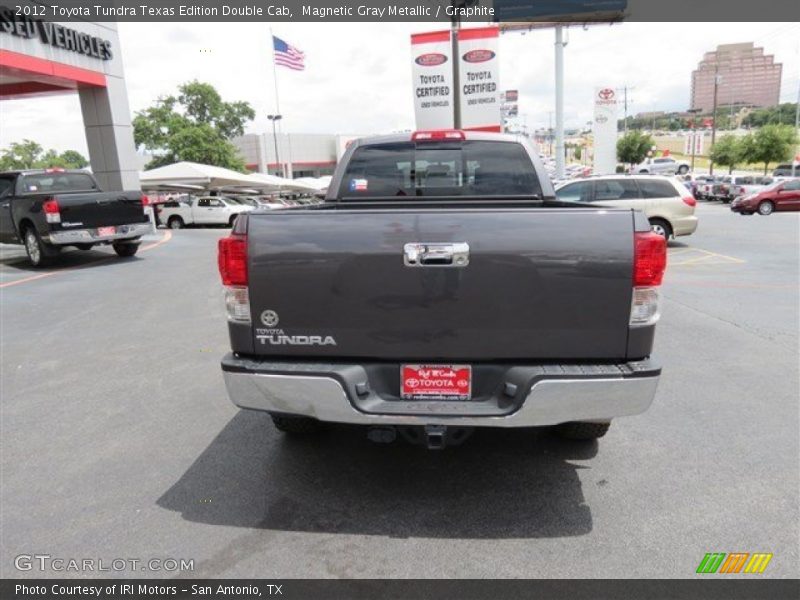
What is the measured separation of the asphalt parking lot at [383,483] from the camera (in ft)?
9.46

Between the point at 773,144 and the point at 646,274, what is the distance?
6311 centimetres

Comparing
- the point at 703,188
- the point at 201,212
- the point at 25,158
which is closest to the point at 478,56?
the point at 201,212

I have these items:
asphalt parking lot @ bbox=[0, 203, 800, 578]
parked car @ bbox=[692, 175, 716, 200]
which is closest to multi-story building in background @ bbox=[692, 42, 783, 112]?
parked car @ bbox=[692, 175, 716, 200]

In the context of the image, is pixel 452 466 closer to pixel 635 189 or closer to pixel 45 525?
pixel 45 525

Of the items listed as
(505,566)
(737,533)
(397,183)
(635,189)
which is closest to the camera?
(505,566)

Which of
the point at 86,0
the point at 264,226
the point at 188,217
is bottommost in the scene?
the point at 188,217

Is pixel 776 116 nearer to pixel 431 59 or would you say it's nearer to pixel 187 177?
pixel 187 177

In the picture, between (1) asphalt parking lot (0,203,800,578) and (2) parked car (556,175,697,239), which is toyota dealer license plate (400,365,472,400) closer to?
(1) asphalt parking lot (0,203,800,578)

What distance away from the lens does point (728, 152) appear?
63531mm

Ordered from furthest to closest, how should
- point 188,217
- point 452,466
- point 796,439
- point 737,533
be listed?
point 188,217, point 796,439, point 452,466, point 737,533

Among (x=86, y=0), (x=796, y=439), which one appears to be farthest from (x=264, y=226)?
(x=86, y=0)

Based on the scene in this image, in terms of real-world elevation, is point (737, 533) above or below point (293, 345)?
below

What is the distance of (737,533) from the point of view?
2980 mm

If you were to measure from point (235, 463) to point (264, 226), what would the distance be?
168 cm
